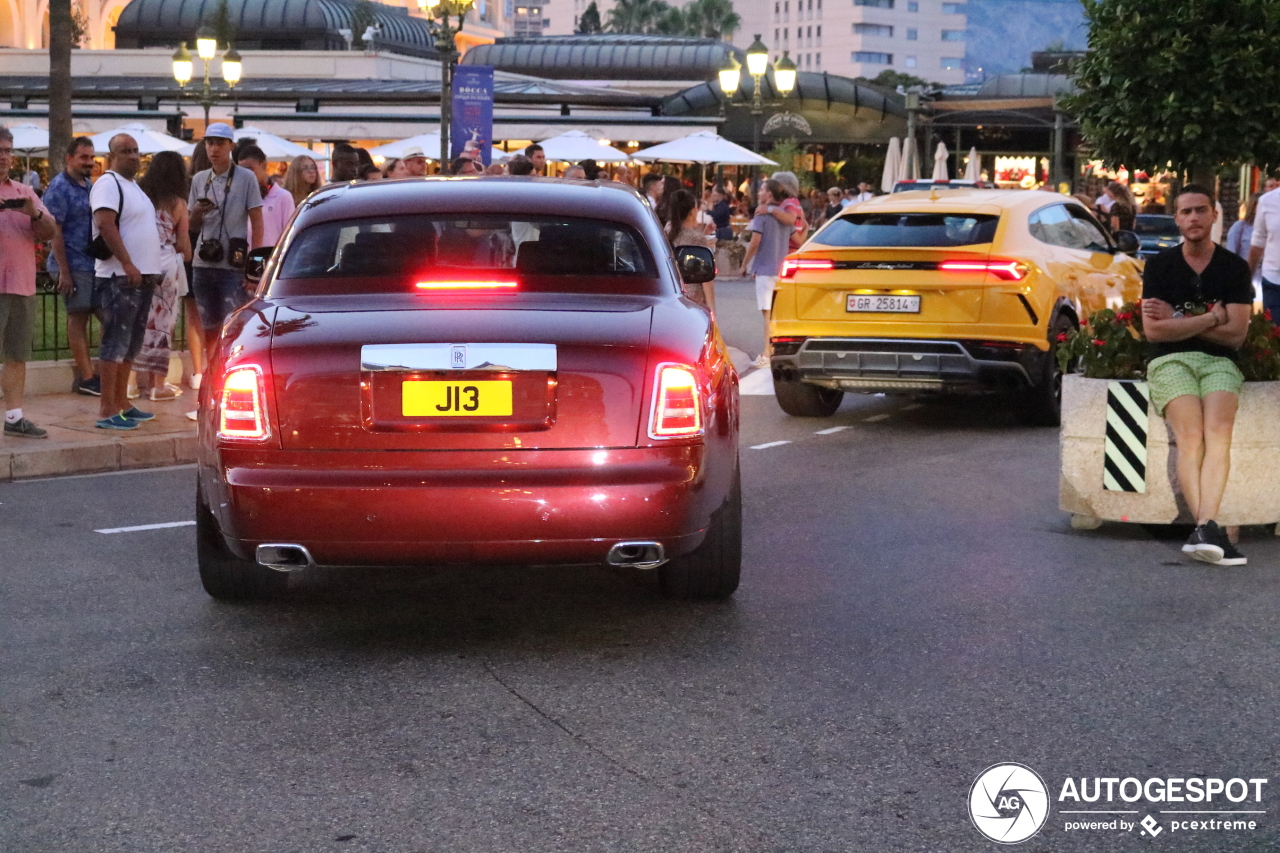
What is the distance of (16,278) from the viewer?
11.0 meters

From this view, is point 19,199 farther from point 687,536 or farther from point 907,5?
point 907,5

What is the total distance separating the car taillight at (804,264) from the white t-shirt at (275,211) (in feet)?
11.8

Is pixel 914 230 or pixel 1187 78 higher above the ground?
pixel 1187 78

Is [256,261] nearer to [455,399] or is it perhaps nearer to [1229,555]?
[455,399]

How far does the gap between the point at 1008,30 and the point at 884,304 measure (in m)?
77.7

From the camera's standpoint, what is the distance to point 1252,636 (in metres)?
6.40

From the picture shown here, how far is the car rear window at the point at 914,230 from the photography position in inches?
485

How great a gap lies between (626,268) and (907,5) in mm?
185708

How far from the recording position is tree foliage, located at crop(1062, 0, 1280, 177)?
19.8 m

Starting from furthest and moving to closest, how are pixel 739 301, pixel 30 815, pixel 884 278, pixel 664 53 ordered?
1. pixel 664 53
2. pixel 739 301
3. pixel 884 278
4. pixel 30 815

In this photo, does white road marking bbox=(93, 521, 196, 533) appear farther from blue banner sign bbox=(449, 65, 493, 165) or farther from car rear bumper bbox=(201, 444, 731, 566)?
blue banner sign bbox=(449, 65, 493, 165)

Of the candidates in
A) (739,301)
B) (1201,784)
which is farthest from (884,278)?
(739,301)

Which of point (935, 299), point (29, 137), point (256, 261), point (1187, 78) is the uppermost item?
point (1187, 78)

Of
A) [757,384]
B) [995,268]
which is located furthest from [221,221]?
[757,384]
